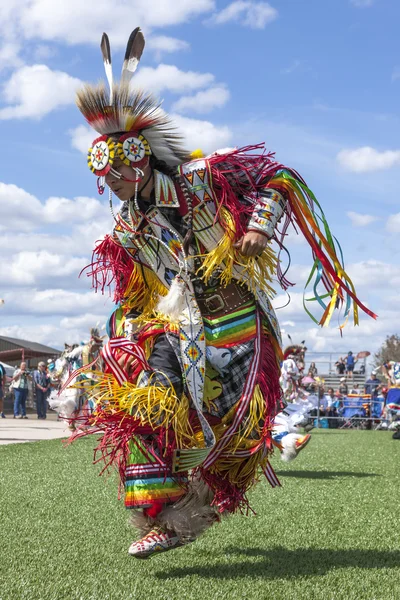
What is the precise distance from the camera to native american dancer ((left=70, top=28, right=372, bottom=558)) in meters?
3.57

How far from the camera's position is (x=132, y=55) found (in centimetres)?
386

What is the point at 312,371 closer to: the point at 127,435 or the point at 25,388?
the point at 25,388

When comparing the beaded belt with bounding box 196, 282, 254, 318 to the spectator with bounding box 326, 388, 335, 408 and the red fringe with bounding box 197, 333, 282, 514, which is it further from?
the spectator with bounding box 326, 388, 335, 408

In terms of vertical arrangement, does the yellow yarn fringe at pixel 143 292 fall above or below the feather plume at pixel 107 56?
below

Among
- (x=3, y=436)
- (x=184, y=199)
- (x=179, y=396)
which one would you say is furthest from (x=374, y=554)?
(x=3, y=436)

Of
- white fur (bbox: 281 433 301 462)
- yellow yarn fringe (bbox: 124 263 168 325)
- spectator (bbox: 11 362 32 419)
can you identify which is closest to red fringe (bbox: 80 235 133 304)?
yellow yarn fringe (bbox: 124 263 168 325)

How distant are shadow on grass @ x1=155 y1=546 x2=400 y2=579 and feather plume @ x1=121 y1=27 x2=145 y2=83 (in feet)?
7.84

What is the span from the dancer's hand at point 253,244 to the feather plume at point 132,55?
0.97 meters

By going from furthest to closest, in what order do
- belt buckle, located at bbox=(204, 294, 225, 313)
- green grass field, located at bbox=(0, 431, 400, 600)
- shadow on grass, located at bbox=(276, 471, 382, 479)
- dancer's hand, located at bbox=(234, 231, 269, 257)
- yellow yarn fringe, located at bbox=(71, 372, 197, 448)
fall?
shadow on grass, located at bbox=(276, 471, 382, 479), belt buckle, located at bbox=(204, 294, 225, 313), dancer's hand, located at bbox=(234, 231, 269, 257), yellow yarn fringe, located at bbox=(71, 372, 197, 448), green grass field, located at bbox=(0, 431, 400, 600)

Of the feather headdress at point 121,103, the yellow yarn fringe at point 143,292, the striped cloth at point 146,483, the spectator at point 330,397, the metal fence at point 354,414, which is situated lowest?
the metal fence at point 354,414

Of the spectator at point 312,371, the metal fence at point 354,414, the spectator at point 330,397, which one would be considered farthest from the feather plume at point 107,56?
the spectator at point 312,371

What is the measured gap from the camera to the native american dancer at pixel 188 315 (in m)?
3.57

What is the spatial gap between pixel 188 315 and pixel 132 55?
1312 millimetres

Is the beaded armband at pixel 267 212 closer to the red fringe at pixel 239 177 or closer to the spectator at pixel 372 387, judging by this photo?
the red fringe at pixel 239 177
